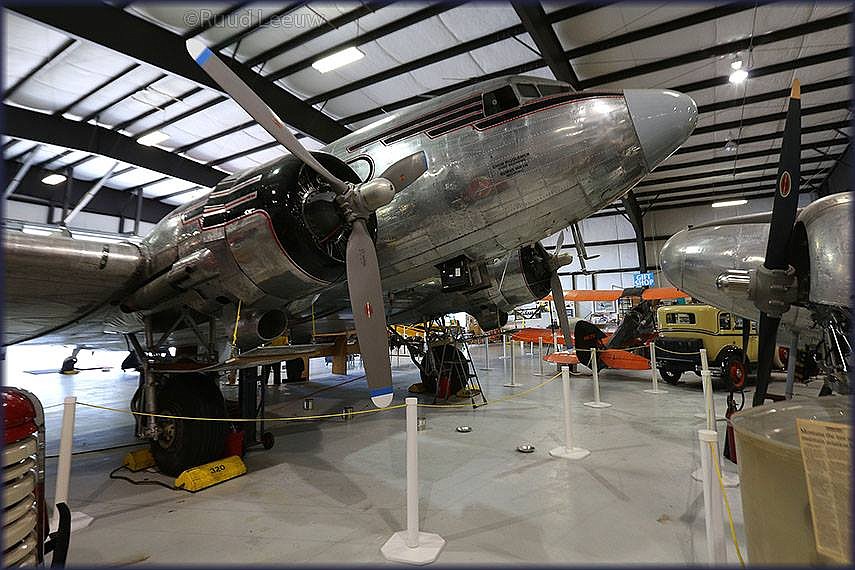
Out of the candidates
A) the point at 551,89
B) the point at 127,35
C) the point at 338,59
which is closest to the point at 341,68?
the point at 338,59

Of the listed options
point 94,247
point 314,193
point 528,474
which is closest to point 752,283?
point 528,474

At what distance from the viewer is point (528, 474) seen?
4336 mm

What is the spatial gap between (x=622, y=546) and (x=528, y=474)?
57.0 inches

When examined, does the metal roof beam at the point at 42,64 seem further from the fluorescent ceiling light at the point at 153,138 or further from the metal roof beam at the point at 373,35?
the metal roof beam at the point at 373,35

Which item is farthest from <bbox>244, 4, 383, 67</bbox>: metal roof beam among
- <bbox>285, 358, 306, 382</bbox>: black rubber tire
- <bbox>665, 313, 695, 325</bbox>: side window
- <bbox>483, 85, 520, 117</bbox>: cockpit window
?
<bbox>665, 313, 695, 325</bbox>: side window

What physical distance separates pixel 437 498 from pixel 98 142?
13576 mm

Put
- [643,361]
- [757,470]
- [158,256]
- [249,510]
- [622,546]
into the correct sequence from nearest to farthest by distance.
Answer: [757,470], [622,546], [249,510], [158,256], [643,361]

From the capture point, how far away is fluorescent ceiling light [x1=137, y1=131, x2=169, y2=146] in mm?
12328

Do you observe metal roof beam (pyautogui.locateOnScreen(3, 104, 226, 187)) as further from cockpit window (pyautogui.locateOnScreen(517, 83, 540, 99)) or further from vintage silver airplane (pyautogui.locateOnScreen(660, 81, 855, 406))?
vintage silver airplane (pyautogui.locateOnScreen(660, 81, 855, 406))

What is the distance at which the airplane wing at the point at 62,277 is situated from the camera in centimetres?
387

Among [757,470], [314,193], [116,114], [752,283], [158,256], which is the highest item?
[116,114]

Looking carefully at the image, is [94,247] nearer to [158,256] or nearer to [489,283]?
[158,256]

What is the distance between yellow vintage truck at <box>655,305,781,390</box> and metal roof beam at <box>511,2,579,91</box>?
6252mm

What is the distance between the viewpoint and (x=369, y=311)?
3836 mm
